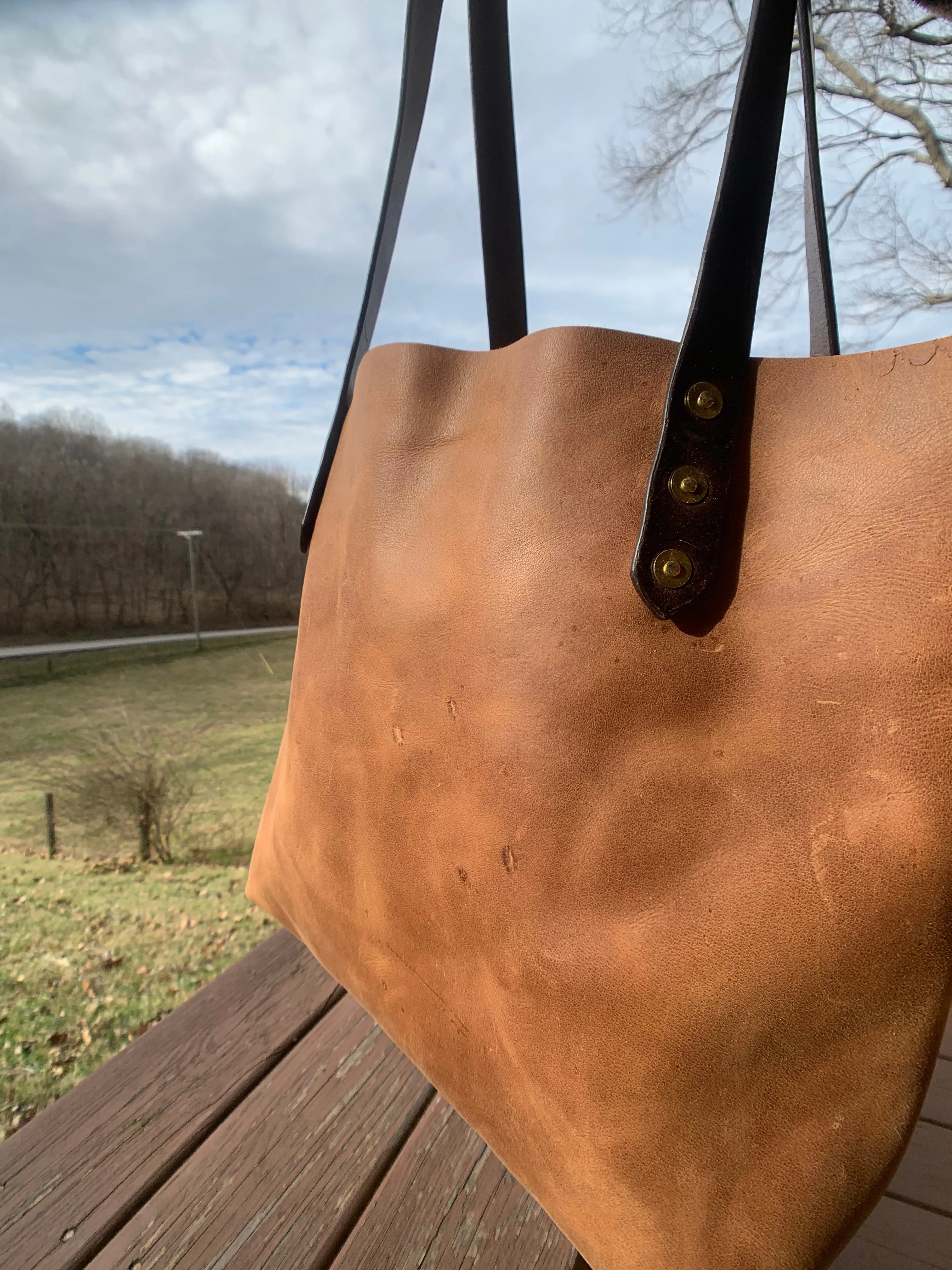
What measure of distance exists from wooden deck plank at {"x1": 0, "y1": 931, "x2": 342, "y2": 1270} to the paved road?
1.81 ft

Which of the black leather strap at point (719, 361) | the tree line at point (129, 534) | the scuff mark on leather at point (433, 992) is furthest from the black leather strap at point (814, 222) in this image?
the tree line at point (129, 534)

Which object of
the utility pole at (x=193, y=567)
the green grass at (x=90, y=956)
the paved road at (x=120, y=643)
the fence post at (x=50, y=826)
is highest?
the utility pole at (x=193, y=567)

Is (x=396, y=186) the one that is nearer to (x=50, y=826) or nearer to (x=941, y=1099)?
(x=50, y=826)

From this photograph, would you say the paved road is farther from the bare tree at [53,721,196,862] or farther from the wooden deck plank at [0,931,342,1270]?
the wooden deck plank at [0,931,342,1270]

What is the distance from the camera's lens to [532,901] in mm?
342

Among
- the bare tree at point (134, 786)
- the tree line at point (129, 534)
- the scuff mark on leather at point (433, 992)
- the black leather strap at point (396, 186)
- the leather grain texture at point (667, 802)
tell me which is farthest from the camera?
the bare tree at point (134, 786)

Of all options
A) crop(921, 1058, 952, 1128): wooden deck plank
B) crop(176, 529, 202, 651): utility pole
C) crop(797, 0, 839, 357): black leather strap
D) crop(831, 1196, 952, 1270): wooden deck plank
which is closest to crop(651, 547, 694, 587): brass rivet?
crop(797, 0, 839, 357): black leather strap

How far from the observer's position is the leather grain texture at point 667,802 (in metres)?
0.26

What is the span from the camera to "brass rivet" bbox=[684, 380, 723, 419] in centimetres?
31

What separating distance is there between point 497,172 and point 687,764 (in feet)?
1.79

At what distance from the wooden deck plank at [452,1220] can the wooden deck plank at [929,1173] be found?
46 centimetres

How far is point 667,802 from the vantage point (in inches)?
12.1

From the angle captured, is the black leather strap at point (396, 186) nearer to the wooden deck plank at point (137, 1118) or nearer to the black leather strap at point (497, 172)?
the black leather strap at point (497, 172)

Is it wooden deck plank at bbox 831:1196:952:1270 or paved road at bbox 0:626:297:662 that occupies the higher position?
paved road at bbox 0:626:297:662
